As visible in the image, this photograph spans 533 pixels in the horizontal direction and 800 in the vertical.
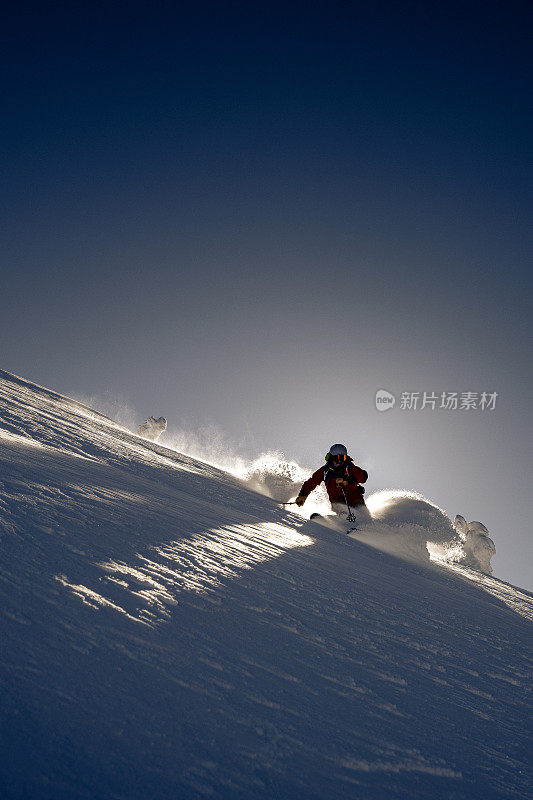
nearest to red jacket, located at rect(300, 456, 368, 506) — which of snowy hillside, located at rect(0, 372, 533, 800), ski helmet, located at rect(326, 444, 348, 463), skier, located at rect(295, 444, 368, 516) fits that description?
skier, located at rect(295, 444, 368, 516)

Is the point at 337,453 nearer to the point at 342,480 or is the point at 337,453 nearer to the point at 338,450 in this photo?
the point at 338,450

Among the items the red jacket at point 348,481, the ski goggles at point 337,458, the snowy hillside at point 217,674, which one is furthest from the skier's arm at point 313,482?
the snowy hillside at point 217,674

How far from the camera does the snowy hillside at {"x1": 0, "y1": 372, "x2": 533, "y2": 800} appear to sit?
1.23 meters

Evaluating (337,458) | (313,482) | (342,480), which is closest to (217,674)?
(342,480)

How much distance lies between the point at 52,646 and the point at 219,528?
2.88 m

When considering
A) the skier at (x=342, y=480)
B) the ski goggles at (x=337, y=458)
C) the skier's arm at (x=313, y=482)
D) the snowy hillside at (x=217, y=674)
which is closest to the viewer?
the snowy hillside at (x=217, y=674)

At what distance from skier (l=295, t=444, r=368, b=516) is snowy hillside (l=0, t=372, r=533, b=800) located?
167 inches

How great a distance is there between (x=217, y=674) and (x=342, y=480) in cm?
664

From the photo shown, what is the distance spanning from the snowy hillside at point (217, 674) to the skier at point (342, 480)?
4.24m

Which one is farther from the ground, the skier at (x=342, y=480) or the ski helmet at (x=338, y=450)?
the ski helmet at (x=338, y=450)

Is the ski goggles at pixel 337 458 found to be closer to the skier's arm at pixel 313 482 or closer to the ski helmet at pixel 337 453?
the ski helmet at pixel 337 453

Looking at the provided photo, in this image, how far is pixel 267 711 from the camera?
162cm

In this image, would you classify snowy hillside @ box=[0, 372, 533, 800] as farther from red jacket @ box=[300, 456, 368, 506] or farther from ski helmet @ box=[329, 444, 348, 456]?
ski helmet @ box=[329, 444, 348, 456]

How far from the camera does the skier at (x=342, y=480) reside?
8164mm
